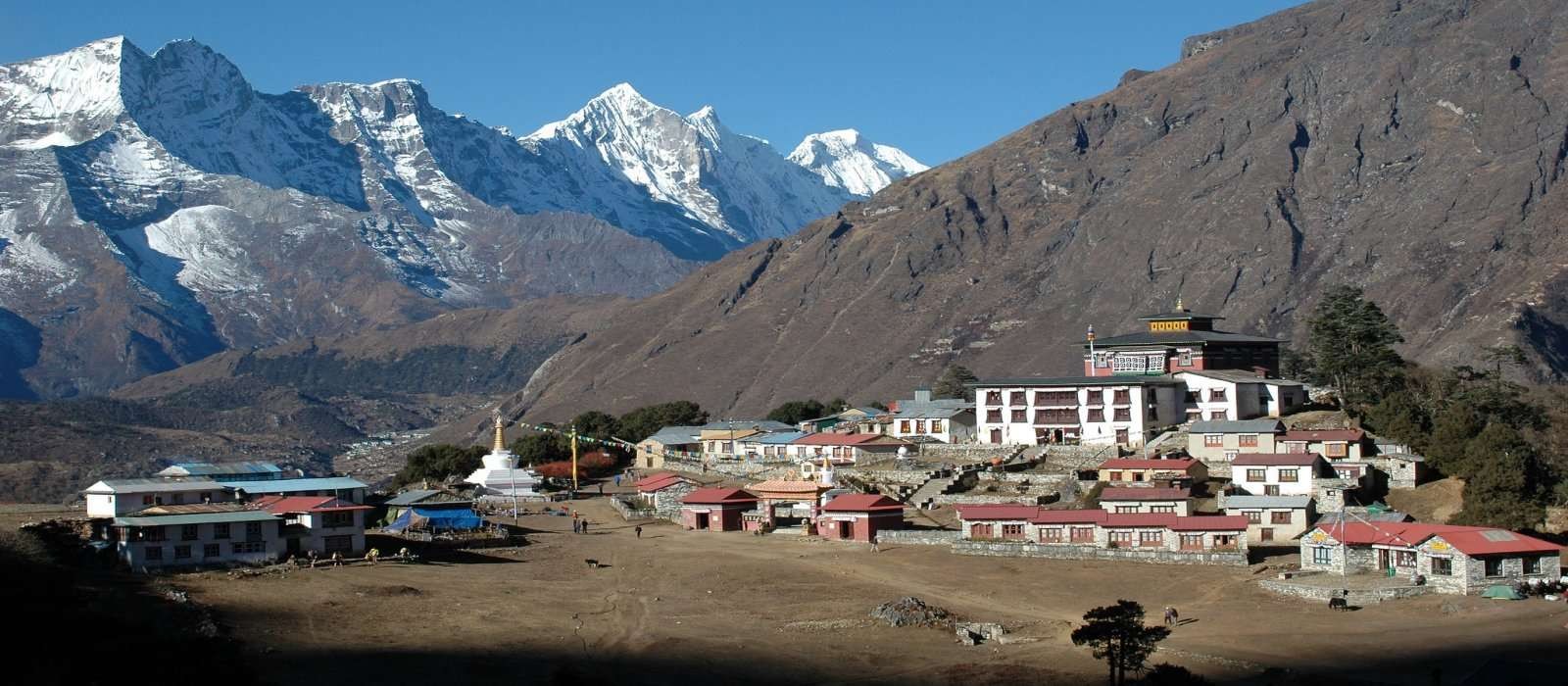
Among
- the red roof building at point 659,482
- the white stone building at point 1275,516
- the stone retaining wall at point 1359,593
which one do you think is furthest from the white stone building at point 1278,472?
the red roof building at point 659,482

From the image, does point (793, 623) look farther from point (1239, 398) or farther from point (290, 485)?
point (1239, 398)

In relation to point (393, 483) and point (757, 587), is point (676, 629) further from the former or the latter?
point (393, 483)

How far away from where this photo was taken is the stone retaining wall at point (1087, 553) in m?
69.8

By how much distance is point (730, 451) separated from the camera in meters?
113

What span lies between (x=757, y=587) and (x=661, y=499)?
86.0 ft

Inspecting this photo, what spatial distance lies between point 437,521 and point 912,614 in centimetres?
2969

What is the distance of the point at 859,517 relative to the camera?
260ft

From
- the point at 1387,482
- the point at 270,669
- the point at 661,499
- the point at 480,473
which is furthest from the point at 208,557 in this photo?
the point at 1387,482

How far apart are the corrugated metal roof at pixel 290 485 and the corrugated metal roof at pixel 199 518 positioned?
11.5 meters

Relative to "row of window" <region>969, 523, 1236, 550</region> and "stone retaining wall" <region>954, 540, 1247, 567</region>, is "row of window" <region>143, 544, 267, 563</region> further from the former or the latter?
"row of window" <region>969, 523, 1236, 550</region>

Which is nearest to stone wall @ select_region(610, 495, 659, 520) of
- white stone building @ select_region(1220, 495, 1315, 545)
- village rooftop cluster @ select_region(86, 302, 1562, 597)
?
village rooftop cluster @ select_region(86, 302, 1562, 597)

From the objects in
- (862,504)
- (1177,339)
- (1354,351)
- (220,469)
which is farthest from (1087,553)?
(220,469)

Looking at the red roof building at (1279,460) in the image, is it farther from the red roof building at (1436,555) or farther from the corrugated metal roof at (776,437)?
the corrugated metal roof at (776,437)

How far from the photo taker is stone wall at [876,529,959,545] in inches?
3007
